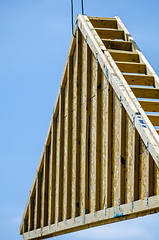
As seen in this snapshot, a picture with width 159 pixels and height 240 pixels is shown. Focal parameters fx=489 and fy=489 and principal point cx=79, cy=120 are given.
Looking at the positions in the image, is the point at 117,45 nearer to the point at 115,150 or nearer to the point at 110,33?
the point at 110,33

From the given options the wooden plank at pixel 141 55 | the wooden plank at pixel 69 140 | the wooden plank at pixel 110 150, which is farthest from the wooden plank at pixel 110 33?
the wooden plank at pixel 110 150

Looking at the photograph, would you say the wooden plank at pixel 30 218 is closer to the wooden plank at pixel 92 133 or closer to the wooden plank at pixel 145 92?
the wooden plank at pixel 92 133

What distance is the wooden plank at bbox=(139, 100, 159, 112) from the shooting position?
11688 mm

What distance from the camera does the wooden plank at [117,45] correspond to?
14.1 m

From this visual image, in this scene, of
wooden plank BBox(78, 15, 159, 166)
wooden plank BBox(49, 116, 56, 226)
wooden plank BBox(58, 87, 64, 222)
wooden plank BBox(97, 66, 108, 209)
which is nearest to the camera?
wooden plank BBox(78, 15, 159, 166)

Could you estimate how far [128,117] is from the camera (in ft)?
36.2

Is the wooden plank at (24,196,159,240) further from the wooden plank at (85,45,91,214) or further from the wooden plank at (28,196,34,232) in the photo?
the wooden plank at (28,196,34,232)

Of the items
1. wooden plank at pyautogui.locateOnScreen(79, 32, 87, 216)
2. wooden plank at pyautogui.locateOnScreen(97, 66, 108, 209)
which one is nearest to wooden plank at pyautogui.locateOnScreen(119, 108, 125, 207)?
wooden plank at pyautogui.locateOnScreen(97, 66, 108, 209)

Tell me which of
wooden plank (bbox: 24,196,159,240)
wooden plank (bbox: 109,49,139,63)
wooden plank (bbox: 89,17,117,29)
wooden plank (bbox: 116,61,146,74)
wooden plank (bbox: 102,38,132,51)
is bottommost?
wooden plank (bbox: 24,196,159,240)

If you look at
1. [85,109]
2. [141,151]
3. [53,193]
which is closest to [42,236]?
[53,193]

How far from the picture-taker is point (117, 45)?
558 inches

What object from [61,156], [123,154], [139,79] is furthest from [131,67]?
[61,156]

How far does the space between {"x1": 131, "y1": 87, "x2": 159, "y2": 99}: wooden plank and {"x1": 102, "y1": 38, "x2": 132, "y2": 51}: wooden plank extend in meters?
2.44

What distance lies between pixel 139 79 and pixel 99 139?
188cm
